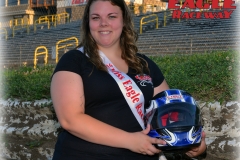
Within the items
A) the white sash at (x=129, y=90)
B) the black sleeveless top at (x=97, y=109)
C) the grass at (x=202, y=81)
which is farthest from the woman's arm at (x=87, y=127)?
the grass at (x=202, y=81)

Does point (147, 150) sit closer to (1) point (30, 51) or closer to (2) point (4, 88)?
(2) point (4, 88)

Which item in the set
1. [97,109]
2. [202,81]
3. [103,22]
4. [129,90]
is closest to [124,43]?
[103,22]

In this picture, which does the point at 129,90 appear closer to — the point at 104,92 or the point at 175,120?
the point at 104,92

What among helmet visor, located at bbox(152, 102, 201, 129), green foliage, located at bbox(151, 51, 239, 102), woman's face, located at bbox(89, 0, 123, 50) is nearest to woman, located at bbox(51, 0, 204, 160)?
woman's face, located at bbox(89, 0, 123, 50)

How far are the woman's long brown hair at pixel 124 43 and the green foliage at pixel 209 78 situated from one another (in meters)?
1.25

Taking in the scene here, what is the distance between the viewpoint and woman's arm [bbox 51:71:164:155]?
2.06 meters

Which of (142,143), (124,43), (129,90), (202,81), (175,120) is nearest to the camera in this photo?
(142,143)

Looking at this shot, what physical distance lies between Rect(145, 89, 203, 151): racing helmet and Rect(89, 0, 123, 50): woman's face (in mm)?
483

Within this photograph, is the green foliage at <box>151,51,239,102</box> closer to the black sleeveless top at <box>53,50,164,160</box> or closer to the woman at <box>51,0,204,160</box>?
the woman at <box>51,0,204,160</box>

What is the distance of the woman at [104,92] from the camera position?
2.08 metres

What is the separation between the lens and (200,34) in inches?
564

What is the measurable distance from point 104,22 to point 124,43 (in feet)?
1.02

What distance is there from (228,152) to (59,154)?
1584 mm

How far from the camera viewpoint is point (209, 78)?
4.00 m
